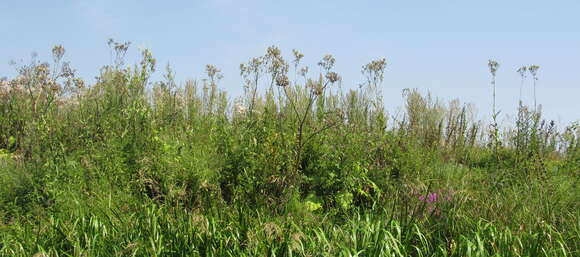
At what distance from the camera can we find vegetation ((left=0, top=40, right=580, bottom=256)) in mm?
3432

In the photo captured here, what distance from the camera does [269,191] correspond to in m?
4.64

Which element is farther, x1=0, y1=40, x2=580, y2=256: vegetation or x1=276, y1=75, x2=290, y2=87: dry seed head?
x1=276, y1=75, x2=290, y2=87: dry seed head

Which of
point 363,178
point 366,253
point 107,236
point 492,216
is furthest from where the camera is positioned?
point 363,178

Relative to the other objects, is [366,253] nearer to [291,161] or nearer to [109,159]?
[291,161]

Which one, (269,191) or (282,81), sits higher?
(282,81)

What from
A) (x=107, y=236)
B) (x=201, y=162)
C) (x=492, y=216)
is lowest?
(x=107, y=236)

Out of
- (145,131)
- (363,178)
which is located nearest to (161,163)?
(145,131)

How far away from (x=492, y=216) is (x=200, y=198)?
2.37 meters

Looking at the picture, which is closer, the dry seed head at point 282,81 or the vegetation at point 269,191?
the vegetation at point 269,191

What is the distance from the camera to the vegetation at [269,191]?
3.43 meters

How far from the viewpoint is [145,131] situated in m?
5.52

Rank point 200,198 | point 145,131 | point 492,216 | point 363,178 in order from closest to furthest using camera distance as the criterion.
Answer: point 492,216 < point 200,198 < point 363,178 < point 145,131

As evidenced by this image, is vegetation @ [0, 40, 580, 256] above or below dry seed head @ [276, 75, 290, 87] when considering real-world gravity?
below

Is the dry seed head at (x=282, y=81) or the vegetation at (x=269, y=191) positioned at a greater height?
the dry seed head at (x=282, y=81)
